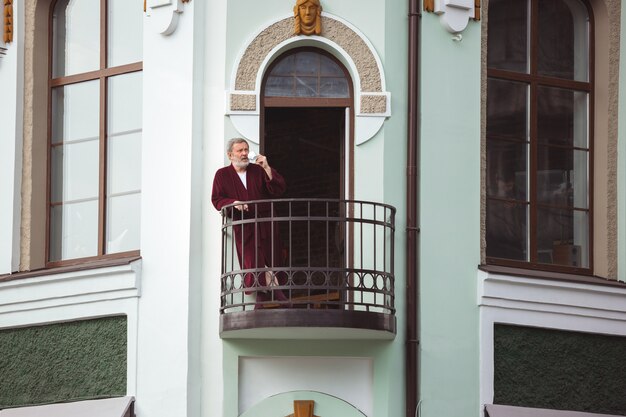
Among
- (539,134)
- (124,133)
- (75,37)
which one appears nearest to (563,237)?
(539,134)

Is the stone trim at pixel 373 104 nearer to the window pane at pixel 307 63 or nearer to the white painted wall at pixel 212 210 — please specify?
the window pane at pixel 307 63

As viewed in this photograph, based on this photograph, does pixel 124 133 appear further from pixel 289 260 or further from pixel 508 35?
pixel 508 35

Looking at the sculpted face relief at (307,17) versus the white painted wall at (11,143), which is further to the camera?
the white painted wall at (11,143)

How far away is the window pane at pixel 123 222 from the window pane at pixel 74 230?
20 centimetres

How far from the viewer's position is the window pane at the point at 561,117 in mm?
20938

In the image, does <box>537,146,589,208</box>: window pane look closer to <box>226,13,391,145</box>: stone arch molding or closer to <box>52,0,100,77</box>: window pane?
<box>226,13,391,145</box>: stone arch molding

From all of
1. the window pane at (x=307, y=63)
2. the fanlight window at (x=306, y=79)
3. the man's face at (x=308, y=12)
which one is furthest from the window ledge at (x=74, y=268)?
the man's face at (x=308, y=12)

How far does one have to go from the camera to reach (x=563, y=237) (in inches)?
819

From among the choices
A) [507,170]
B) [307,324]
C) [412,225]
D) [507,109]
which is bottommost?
[307,324]

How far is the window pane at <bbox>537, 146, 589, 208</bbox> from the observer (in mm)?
20828

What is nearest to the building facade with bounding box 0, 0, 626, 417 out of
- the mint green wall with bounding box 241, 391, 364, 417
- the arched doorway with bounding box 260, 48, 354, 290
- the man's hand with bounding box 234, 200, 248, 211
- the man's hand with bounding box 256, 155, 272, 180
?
the mint green wall with bounding box 241, 391, 364, 417

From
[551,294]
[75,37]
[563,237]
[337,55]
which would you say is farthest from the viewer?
[75,37]

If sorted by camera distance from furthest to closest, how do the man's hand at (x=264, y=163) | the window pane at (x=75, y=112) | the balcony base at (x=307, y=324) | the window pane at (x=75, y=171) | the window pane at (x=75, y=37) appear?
1. the window pane at (x=75, y=37)
2. the window pane at (x=75, y=112)
3. the window pane at (x=75, y=171)
4. the man's hand at (x=264, y=163)
5. the balcony base at (x=307, y=324)

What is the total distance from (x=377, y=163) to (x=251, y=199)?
4.20ft
